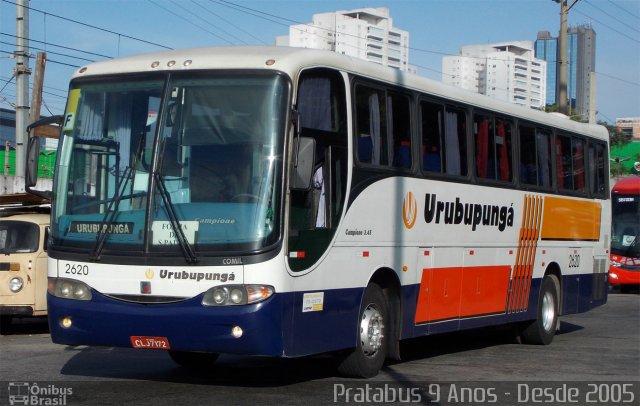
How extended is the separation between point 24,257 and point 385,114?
283 inches

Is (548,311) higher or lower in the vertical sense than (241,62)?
lower

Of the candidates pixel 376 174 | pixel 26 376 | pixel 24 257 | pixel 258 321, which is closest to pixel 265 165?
pixel 258 321

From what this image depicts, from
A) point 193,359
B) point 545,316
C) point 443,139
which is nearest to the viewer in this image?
point 193,359

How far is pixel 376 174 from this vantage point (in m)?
11.2

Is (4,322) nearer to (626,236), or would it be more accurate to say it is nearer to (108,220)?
(108,220)

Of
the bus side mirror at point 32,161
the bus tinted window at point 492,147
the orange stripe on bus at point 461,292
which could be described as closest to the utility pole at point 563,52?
the bus tinted window at point 492,147

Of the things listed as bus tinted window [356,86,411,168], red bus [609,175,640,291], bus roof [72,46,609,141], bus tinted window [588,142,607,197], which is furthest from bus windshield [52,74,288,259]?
red bus [609,175,640,291]

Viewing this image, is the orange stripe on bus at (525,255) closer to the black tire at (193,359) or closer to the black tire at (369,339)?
the black tire at (369,339)

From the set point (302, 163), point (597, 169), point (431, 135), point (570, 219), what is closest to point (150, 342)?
point (302, 163)

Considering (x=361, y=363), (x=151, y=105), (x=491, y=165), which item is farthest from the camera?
(x=491, y=165)

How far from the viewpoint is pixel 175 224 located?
948 centimetres

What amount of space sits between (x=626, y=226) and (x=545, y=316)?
55.6 ft

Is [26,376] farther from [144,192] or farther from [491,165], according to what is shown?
[491,165]

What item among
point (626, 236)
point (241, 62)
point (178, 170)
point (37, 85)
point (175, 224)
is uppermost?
point (37, 85)
